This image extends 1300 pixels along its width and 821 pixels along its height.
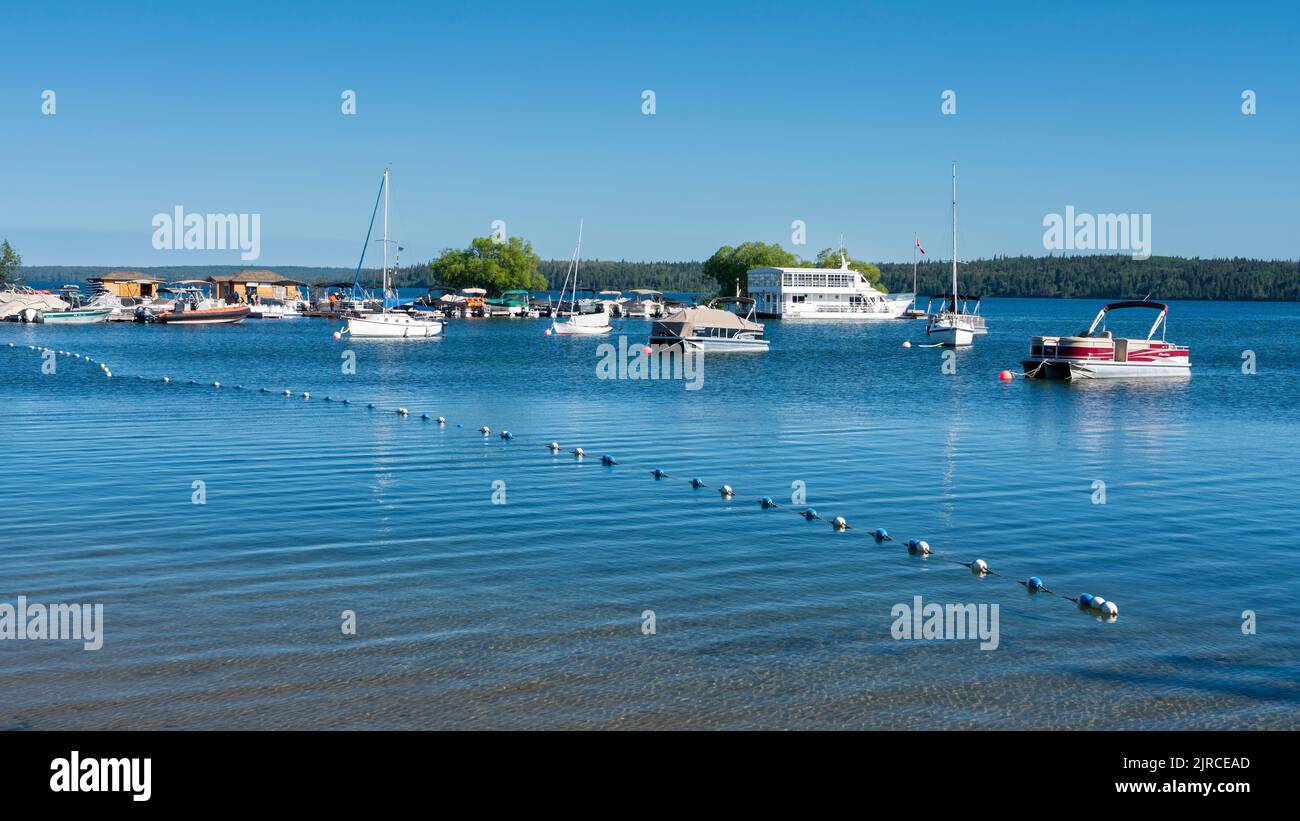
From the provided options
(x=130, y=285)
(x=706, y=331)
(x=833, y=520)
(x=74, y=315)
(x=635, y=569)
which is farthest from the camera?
(x=130, y=285)

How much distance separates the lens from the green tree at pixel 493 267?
7436 inches

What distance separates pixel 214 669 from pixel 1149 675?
401 inches

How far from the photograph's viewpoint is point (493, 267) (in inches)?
7407

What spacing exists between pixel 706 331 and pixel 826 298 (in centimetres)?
9665

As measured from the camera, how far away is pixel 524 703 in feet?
39.4

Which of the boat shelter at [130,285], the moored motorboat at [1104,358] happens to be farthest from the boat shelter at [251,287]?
the moored motorboat at [1104,358]

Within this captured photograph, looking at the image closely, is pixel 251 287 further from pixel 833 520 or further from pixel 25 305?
pixel 833 520

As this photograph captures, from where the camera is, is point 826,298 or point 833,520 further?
point 826,298

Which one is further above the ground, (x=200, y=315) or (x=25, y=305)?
(x=25, y=305)

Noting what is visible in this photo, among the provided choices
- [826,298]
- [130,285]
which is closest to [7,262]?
[130,285]

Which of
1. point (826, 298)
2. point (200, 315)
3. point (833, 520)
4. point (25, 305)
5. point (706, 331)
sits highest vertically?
point (826, 298)
